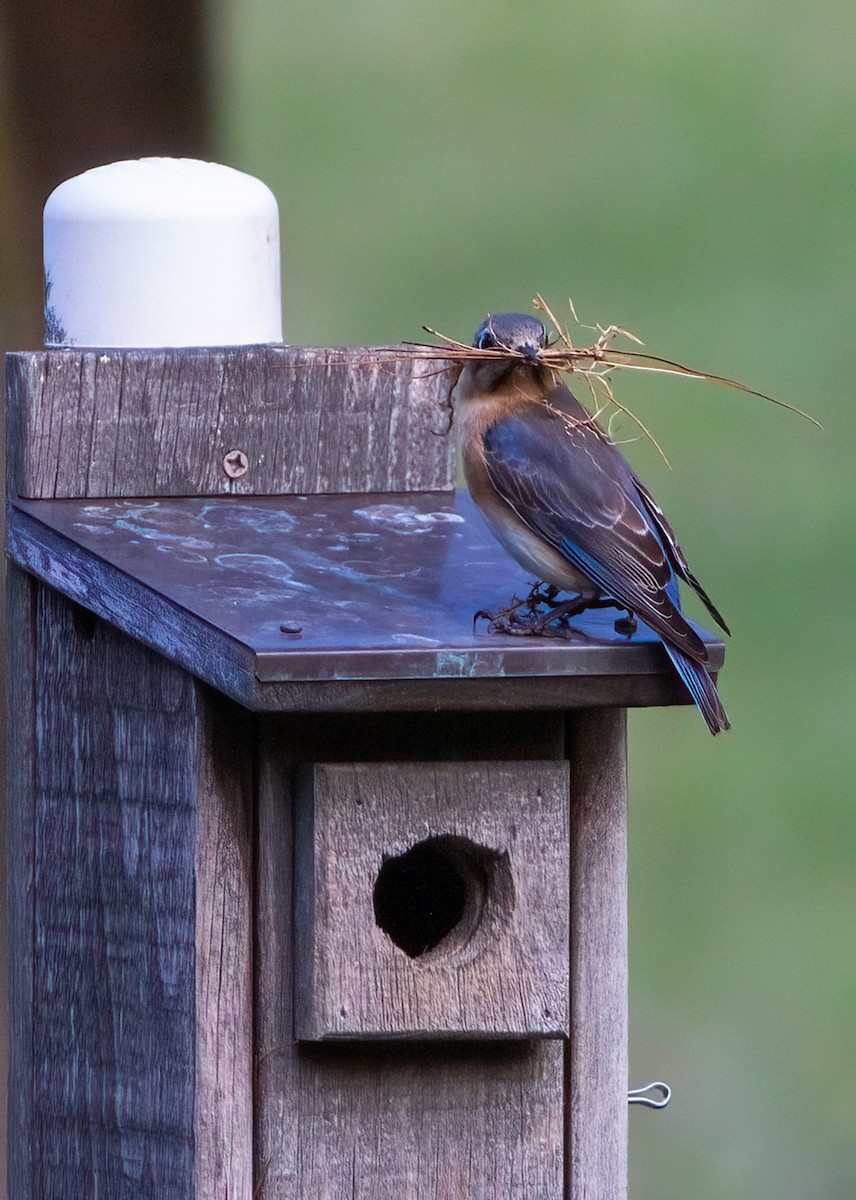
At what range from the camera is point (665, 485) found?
8.00m

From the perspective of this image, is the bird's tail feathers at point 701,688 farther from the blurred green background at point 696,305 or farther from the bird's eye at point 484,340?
the blurred green background at point 696,305

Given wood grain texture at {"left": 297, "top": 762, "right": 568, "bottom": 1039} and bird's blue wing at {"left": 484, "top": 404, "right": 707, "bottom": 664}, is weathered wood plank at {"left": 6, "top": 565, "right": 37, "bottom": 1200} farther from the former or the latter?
bird's blue wing at {"left": 484, "top": 404, "right": 707, "bottom": 664}

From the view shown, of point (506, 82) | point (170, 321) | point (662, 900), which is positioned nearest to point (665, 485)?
point (662, 900)

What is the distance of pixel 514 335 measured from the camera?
3057mm

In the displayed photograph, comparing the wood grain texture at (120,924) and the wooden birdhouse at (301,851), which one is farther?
the wood grain texture at (120,924)

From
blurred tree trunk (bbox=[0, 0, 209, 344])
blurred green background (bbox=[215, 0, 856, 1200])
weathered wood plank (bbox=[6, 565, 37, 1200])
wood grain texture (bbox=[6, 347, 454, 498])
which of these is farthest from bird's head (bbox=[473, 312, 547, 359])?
blurred green background (bbox=[215, 0, 856, 1200])

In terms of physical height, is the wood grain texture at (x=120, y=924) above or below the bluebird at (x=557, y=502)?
below

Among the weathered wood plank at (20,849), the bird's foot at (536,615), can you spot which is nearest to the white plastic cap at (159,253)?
the weathered wood plank at (20,849)

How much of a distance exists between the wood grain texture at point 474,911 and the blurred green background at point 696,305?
144 inches

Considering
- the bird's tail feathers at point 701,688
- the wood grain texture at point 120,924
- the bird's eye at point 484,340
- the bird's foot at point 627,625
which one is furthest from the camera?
the bird's eye at point 484,340

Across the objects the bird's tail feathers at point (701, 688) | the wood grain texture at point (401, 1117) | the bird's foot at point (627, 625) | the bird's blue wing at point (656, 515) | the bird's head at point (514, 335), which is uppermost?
the bird's head at point (514, 335)

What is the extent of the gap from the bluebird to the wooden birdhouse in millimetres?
74

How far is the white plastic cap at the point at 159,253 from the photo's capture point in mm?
3502

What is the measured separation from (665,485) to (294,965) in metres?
5.30
